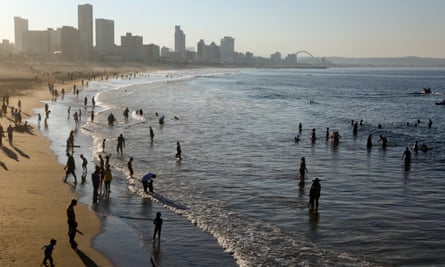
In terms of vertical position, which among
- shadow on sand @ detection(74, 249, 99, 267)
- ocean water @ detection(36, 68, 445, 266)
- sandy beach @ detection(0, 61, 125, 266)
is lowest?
ocean water @ detection(36, 68, 445, 266)

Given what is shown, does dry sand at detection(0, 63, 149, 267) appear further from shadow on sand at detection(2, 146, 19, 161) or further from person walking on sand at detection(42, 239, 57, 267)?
person walking on sand at detection(42, 239, 57, 267)

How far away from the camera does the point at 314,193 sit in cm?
1944

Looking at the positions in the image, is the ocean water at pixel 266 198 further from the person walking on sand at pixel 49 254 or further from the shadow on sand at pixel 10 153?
the shadow on sand at pixel 10 153

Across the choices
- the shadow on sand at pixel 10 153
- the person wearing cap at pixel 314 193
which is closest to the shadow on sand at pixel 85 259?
the person wearing cap at pixel 314 193

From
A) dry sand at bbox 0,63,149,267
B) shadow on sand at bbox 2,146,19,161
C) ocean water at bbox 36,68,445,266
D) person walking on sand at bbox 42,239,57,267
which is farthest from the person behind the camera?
shadow on sand at bbox 2,146,19,161

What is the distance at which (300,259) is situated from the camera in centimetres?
1441

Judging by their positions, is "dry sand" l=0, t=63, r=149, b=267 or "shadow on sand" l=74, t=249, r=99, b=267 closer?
"shadow on sand" l=74, t=249, r=99, b=267

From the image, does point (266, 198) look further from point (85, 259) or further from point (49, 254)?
point (49, 254)

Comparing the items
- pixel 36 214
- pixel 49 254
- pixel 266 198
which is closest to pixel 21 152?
pixel 36 214

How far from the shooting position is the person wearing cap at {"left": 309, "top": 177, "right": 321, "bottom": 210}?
63.5ft

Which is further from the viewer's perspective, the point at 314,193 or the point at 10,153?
the point at 10,153

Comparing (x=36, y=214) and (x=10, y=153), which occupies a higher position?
(x=10, y=153)

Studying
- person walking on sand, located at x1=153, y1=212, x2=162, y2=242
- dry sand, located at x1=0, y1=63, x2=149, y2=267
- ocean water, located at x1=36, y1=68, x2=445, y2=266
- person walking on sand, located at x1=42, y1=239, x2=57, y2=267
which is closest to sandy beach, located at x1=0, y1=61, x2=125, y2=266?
dry sand, located at x1=0, y1=63, x2=149, y2=267

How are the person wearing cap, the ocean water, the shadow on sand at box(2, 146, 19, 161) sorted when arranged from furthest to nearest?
the shadow on sand at box(2, 146, 19, 161)
the person wearing cap
the ocean water
